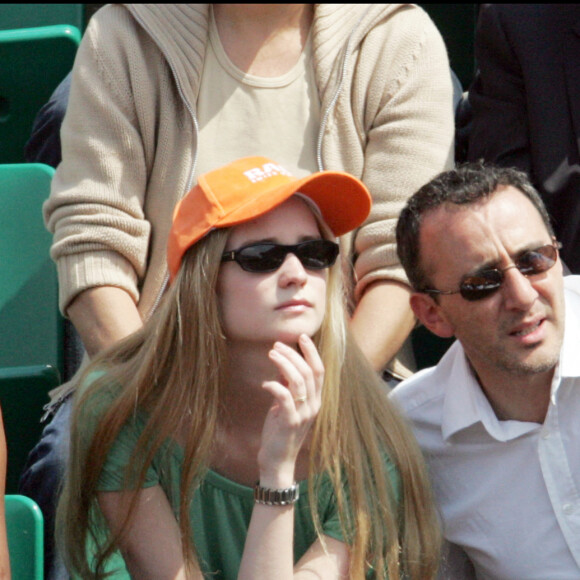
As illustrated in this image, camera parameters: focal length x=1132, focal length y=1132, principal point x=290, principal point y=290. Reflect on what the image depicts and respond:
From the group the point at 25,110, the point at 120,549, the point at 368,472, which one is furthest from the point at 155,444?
the point at 25,110

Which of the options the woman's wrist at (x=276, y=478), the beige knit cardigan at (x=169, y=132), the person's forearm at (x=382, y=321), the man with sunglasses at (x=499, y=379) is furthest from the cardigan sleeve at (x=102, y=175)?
the woman's wrist at (x=276, y=478)

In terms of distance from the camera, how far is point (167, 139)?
2.73 metres

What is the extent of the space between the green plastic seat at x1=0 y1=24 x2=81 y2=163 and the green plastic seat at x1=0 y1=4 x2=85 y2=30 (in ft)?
1.78

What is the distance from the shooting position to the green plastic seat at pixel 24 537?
76.5 inches

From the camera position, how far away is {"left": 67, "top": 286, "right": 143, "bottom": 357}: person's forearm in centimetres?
256

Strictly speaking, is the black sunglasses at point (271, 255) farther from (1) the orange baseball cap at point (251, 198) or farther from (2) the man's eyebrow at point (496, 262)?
(2) the man's eyebrow at point (496, 262)

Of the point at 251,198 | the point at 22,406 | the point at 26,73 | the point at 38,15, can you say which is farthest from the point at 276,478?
the point at 38,15

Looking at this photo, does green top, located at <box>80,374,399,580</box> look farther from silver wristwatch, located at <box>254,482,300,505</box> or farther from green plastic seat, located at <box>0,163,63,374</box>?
green plastic seat, located at <box>0,163,63,374</box>

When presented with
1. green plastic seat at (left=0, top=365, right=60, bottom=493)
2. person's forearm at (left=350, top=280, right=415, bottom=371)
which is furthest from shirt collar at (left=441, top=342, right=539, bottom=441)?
green plastic seat at (left=0, top=365, right=60, bottom=493)

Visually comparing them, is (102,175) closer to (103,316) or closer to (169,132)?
(169,132)

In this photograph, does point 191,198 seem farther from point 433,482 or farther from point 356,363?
point 433,482

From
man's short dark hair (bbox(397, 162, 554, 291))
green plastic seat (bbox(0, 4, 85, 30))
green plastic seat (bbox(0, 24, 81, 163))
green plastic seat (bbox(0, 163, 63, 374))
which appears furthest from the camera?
green plastic seat (bbox(0, 4, 85, 30))

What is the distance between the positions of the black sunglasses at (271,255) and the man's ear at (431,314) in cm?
29

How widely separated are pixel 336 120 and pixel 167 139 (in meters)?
0.41
